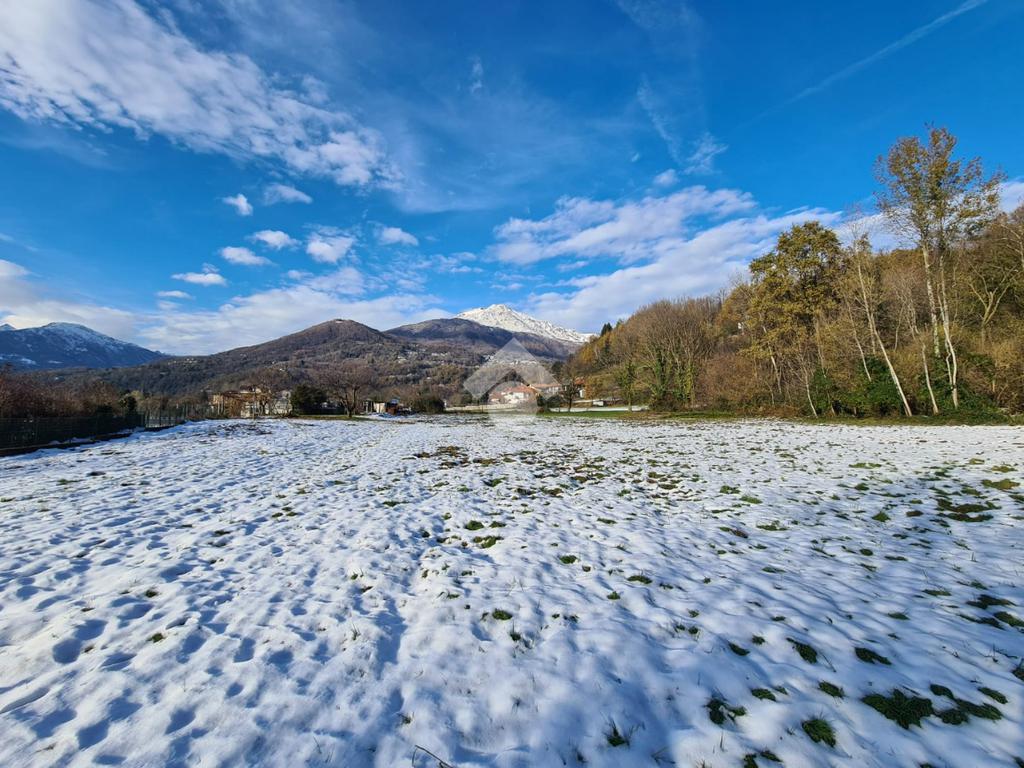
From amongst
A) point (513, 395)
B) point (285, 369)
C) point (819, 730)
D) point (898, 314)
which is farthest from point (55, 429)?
point (285, 369)

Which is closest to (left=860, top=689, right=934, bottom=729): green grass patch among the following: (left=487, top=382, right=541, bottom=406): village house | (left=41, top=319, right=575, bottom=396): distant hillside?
(left=487, top=382, right=541, bottom=406): village house

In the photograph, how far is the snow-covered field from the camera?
105 inches

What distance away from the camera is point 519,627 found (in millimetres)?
4105

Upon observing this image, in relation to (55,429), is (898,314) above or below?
above

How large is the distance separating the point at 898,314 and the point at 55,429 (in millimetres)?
44446

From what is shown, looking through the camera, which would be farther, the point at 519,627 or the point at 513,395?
the point at 513,395

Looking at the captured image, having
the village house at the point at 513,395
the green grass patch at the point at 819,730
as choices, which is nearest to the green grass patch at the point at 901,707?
the green grass patch at the point at 819,730

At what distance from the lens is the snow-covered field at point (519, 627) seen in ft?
8.78

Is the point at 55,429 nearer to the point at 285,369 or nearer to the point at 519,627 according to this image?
the point at 519,627

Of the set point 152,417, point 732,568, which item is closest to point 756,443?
point 732,568

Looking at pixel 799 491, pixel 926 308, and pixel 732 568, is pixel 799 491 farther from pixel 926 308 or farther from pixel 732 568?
pixel 926 308

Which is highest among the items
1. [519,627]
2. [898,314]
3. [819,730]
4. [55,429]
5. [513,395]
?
[898,314]

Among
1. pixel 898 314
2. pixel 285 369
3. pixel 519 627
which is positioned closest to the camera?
pixel 519 627

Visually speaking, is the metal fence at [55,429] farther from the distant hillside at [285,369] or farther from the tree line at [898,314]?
the tree line at [898,314]
